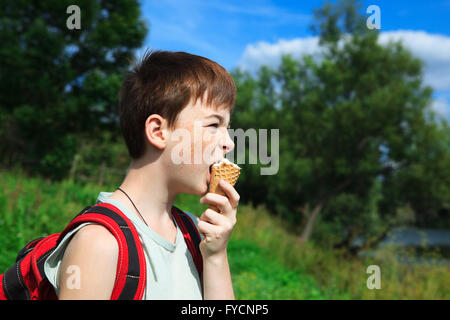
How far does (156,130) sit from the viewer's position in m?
1.59

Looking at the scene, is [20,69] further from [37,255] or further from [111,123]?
[37,255]

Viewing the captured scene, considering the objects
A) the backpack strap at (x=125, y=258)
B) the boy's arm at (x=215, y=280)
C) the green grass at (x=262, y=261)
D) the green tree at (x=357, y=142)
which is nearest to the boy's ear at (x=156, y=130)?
the backpack strap at (x=125, y=258)

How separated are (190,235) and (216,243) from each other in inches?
10.1

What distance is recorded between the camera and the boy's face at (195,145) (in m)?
1.55

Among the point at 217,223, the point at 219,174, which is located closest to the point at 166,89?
the point at 219,174

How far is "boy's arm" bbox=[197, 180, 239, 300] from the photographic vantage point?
1527 millimetres

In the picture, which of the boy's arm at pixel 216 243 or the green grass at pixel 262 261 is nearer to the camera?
the boy's arm at pixel 216 243

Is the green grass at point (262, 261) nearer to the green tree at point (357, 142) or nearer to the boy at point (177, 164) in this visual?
the boy at point (177, 164)

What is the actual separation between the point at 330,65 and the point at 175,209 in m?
19.4

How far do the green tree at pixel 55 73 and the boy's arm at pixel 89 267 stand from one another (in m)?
13.2

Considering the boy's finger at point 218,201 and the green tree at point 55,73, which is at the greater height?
the green tree at point 55,73

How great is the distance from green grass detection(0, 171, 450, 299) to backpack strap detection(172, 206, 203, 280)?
297 cm

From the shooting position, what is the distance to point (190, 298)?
59.1 inches
